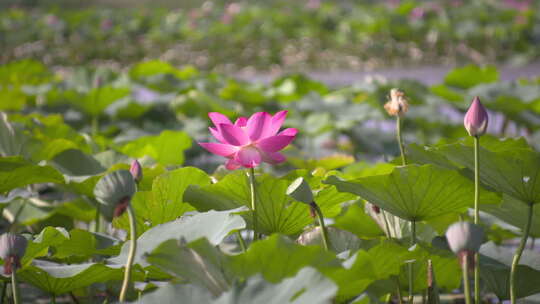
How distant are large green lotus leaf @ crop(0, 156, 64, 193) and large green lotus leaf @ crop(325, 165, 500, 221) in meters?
0.38

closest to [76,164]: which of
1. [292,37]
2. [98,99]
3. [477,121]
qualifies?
[477,121]

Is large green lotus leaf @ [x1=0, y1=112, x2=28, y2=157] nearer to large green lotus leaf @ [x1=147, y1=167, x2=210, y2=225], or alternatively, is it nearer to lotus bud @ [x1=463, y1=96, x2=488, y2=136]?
large green lotus leaf @ [x1=147, y1=167, x2=210, y2=225]

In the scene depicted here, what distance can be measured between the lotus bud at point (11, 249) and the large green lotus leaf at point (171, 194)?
7.4 inches

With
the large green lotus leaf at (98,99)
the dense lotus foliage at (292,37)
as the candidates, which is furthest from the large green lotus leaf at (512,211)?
the dense lotus foliage at (292,37)

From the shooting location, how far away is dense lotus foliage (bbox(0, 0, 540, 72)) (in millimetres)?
6281

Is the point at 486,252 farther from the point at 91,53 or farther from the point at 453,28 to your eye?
the point at 91,53

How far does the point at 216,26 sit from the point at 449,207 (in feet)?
21.9

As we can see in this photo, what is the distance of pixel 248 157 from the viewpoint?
70 cm

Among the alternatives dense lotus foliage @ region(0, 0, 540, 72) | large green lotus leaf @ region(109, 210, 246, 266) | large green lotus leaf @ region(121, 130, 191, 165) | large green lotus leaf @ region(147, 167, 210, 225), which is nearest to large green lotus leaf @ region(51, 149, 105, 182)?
large green lotus leaf @ region(121, 130, 191, 165)

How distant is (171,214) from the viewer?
0.83 metres

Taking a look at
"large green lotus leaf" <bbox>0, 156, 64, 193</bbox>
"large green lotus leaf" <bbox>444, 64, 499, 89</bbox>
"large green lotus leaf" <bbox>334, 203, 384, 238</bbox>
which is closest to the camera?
"large green lotus leaf" <bbox>0, 156, 64, 193</bbox>

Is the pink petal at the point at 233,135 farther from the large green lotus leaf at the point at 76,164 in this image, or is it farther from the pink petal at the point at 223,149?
the large green lotus leaf at the point at 76,164

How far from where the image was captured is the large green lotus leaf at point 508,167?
72 cm

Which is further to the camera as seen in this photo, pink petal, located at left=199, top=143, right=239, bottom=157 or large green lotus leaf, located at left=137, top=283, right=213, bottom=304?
pink petal, located at left=199, top=143, right=239, bottom=157
